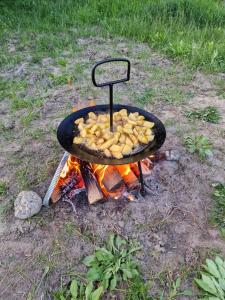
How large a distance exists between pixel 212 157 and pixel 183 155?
11.3 inches

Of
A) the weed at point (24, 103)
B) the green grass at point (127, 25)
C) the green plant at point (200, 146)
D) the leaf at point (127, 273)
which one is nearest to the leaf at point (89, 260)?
the leaf at point (127, 273)

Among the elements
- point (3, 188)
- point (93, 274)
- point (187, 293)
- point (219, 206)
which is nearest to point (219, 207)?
point (219, 206)

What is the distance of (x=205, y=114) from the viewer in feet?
12.9

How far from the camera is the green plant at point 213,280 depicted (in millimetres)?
2172

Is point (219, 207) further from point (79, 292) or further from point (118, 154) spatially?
point (79, 292)

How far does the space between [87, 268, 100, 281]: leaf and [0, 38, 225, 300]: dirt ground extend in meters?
0.09

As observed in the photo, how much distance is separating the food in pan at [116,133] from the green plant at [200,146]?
2.81 feet

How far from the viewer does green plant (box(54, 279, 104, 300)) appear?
7.02ft

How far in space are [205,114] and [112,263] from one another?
2265 millimetres

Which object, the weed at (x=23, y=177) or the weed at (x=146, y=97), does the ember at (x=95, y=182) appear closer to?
the weed at (x=23, y=177)

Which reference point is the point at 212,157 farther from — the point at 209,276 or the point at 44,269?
the point at 44,269

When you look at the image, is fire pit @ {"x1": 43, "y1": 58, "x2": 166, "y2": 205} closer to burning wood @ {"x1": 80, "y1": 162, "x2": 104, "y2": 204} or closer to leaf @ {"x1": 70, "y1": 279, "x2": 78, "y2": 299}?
burning wood @ {"x1": 80, "y1": 162, "x2": 104, "y2": 204}

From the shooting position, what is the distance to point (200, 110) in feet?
13.2

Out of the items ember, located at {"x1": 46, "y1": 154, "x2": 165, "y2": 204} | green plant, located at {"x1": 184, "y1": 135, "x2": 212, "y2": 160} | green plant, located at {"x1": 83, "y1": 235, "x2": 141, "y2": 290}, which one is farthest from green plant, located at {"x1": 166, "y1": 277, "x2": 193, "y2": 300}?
green plant, located at {"x1": 184, "y1": 135, "x2": 212, "y2": 160}
